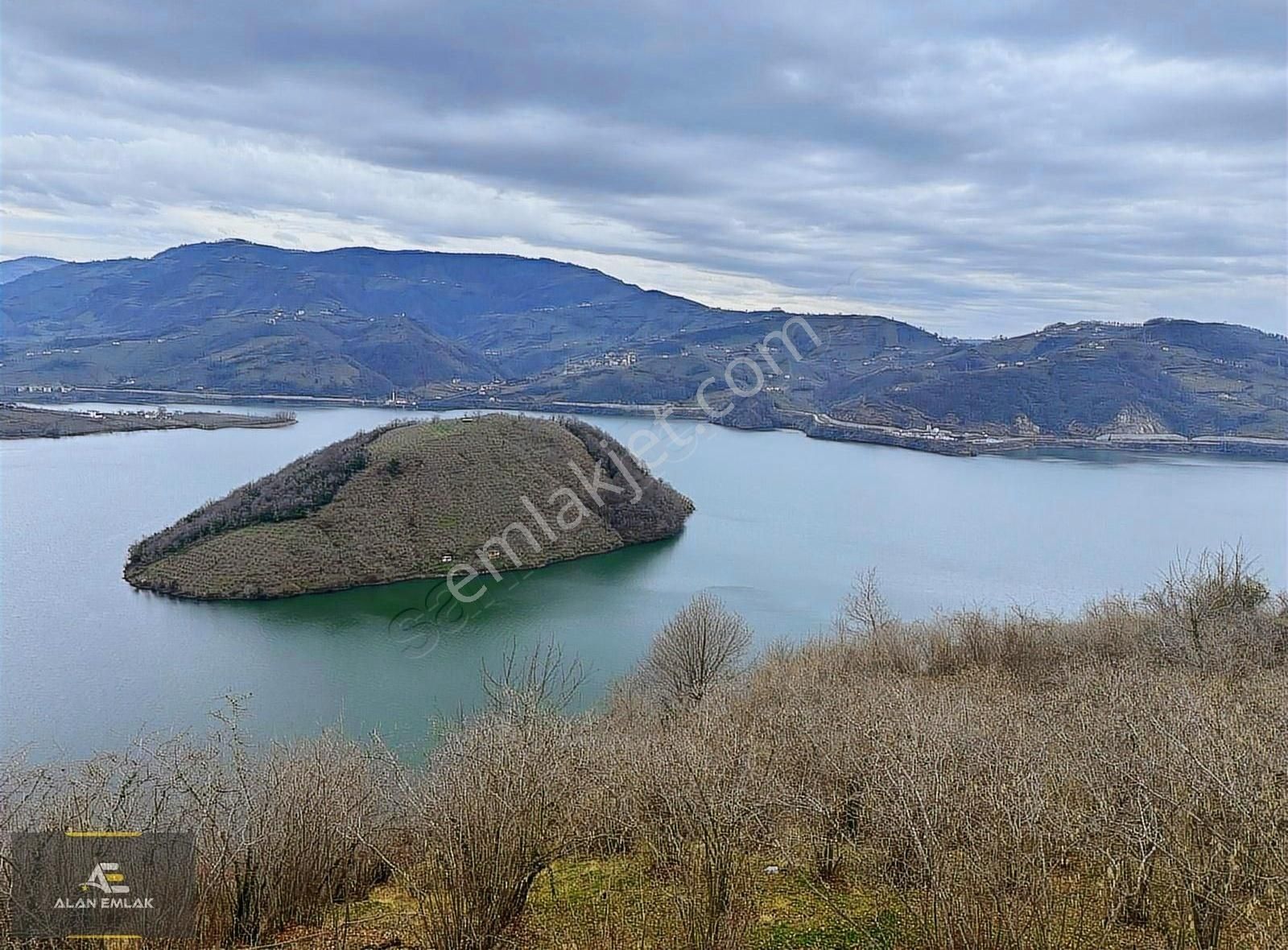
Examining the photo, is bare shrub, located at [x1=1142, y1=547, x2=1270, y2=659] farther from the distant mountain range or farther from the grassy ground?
the distant mountain range

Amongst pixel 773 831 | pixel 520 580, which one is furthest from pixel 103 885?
pixel 520 580

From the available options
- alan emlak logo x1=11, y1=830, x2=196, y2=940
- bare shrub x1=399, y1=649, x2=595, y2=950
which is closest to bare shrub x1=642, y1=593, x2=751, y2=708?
bare shrub x1=399, y1=649, x2=595, y2=950

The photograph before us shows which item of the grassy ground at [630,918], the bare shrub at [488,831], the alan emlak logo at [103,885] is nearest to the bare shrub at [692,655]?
the grassy ground at [630,918]

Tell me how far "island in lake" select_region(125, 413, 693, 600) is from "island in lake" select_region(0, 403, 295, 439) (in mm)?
53128

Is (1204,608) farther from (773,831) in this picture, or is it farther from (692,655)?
(773,831)

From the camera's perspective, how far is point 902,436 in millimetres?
87625

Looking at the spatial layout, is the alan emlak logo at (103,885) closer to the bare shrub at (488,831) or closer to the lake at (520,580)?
the bare shrub at (488,831)

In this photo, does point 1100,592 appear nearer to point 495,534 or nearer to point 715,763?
point 495,534

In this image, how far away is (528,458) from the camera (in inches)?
1732

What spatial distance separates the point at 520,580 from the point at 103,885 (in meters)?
28.4

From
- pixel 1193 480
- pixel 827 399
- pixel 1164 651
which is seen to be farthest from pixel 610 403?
pixel 1164 651

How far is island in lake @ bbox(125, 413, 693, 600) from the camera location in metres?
32.3

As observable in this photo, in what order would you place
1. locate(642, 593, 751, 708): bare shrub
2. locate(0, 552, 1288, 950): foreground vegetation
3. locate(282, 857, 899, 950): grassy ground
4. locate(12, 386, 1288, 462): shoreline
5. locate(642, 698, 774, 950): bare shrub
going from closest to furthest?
locate(0, 552, 1288, 950): foreground vegetation < locate(642, 698, 774, 950): bare shrub < locate(282, 857, 899, 950): grassy ground < locate(642, 593, 751, 708): bare shrub < locate(12, 386, 1288, 462): shoreline

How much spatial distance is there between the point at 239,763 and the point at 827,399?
Result: 116970 mm
